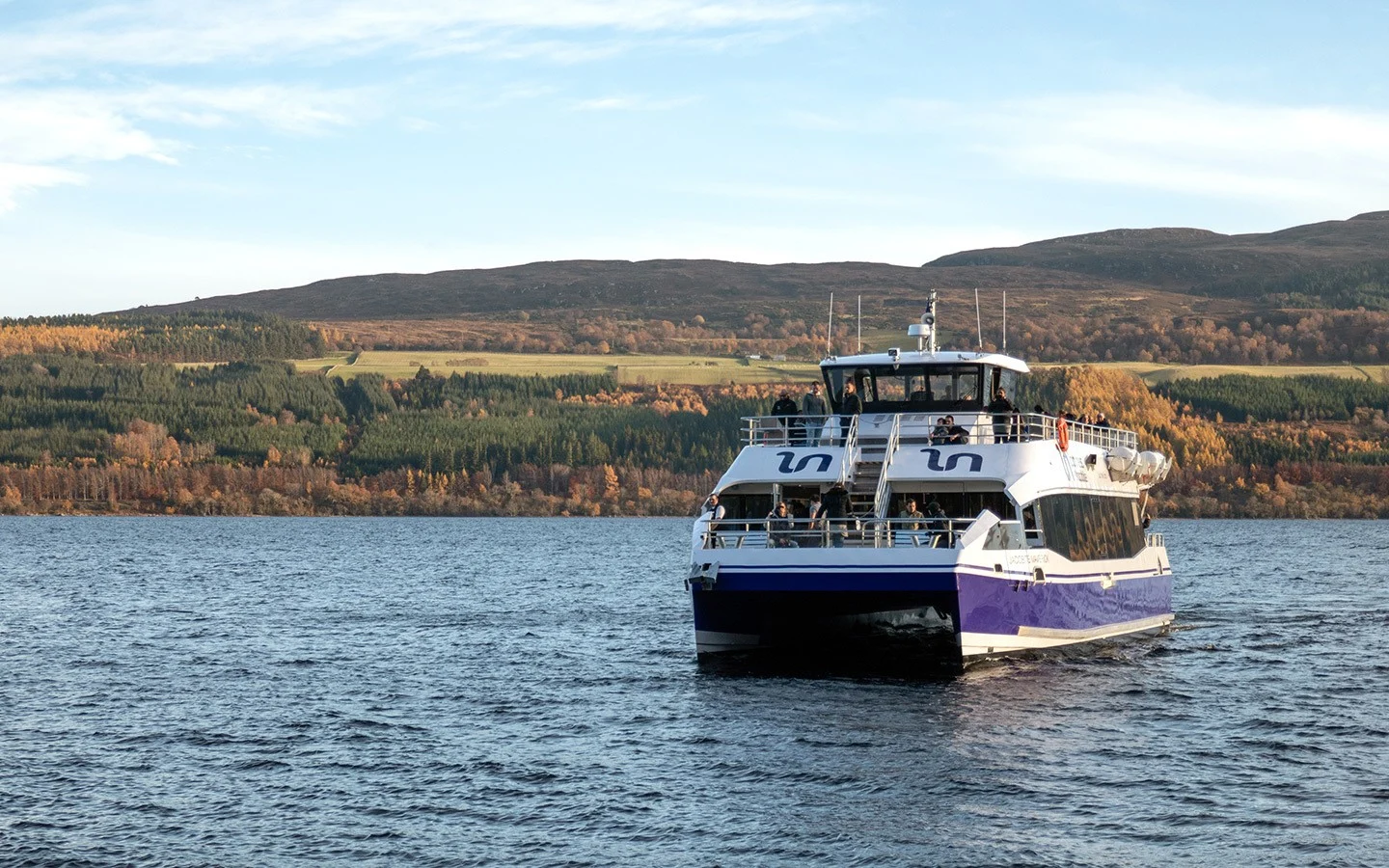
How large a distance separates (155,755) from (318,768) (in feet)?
11.3

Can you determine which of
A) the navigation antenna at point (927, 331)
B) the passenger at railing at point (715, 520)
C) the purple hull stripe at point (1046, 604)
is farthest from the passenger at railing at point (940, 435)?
the passenger at railing at point (715, 520)

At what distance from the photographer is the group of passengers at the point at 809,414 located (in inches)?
1582

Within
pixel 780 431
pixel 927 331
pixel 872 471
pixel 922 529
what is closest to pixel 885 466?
pixel 872 471

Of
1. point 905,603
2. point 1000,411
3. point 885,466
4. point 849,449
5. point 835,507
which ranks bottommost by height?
point 905,603

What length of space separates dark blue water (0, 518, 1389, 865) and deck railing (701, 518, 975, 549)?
2993mm

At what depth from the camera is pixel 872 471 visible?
128 ft

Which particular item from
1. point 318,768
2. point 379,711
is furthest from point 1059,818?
point 379,711

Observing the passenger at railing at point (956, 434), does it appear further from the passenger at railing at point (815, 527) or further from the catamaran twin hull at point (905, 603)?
the passenger at railing at point (815, 527)

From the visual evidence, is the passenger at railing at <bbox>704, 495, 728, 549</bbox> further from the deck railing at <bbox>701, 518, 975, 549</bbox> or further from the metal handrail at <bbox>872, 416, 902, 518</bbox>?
the metal handrail at <bbox>872, 416, 902, 518</bbox>

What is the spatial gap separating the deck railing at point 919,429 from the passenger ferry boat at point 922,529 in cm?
7

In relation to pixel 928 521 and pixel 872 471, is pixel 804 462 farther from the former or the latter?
pixel 928 521

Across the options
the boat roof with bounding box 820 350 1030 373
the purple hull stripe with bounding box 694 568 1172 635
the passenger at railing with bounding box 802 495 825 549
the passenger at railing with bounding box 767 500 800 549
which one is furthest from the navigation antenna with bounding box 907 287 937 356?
the passenger at railing with bounding box 767 500 800 549

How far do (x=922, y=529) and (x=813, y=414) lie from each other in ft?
17.9

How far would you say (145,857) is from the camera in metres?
21.9
